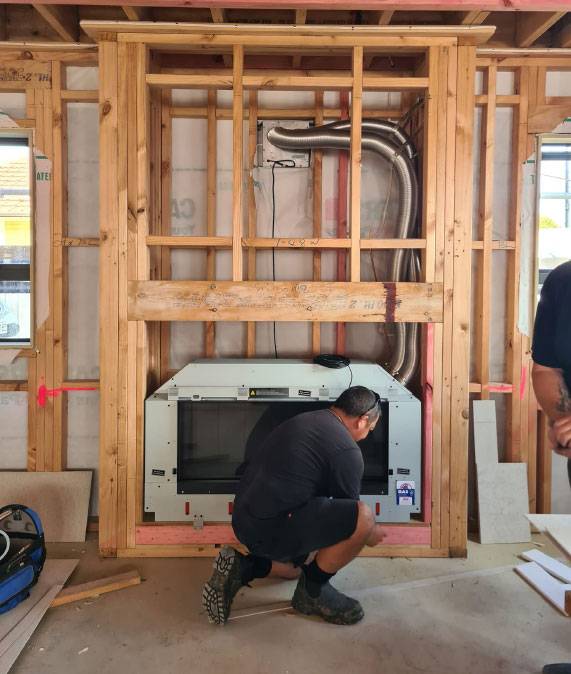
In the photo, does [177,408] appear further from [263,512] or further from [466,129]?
[466,129]

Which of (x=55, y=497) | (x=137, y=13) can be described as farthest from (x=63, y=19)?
(x=55, y=497)

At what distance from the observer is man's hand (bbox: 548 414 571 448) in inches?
53.5

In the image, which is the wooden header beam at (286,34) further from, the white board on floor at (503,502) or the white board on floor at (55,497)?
the white board on floor at (55,497)

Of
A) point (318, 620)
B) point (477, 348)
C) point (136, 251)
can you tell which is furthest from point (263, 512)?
point (477, 348)

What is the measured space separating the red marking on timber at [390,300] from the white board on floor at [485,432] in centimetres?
83

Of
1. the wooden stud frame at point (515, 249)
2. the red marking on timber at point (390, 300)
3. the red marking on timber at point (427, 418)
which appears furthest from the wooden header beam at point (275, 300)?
the wooden stud frame at point (515, 249)

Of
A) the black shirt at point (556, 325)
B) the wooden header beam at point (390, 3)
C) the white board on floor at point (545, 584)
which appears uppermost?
the wooden header beam at point (390, 3)

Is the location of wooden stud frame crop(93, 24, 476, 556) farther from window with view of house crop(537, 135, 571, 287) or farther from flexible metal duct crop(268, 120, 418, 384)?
window with view of house crop(537, 135, 571, 287)

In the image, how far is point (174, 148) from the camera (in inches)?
117

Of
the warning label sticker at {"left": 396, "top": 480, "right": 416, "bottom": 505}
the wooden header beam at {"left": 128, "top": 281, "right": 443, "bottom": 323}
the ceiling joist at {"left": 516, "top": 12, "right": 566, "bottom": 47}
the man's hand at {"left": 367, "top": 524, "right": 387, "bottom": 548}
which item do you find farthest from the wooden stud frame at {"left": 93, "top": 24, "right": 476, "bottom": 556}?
the man's hand at {"left": 367, "top": 524, "right": 387, "bottom": 548}

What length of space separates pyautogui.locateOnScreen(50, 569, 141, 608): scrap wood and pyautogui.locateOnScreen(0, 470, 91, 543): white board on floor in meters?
0.58

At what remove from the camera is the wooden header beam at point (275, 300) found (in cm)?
250

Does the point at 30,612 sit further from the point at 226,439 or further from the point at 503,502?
the point at 503,502

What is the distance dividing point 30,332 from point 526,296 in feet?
9.63
